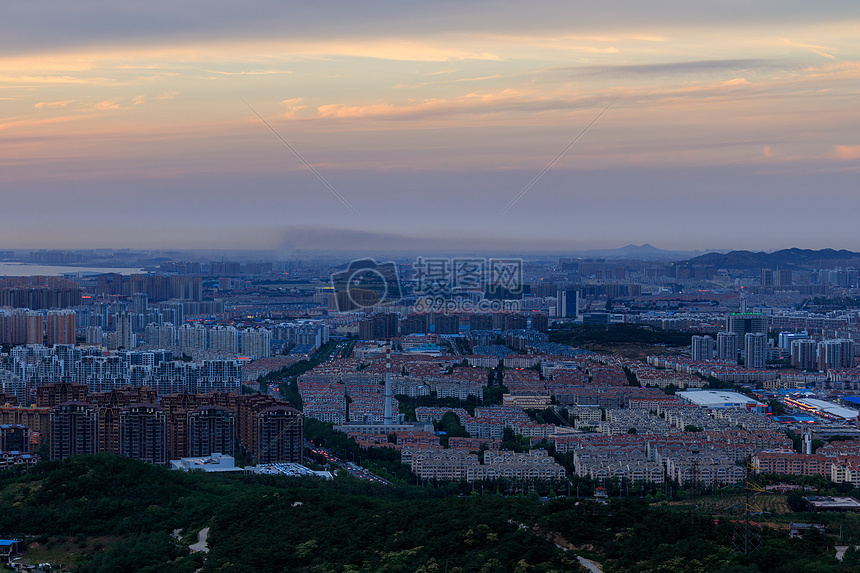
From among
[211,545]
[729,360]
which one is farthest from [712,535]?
[729,360]

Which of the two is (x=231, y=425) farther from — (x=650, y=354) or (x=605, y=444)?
(x=650, y=354)

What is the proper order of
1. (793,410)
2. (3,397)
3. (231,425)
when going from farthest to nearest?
1. (793,410)
2. (3,397)
3. (231,425)

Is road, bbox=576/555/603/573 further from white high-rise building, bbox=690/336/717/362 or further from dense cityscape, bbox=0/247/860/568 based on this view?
white high-rise building, bbox=690/336/717/362

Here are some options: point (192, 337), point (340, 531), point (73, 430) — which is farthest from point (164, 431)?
point (192, 337)

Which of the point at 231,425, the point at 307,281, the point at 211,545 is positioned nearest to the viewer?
the point at 211,545

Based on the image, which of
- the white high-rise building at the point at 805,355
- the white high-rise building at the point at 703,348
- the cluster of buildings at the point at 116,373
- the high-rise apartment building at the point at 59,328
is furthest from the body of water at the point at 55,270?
the white high-rise building at the point at 805,355

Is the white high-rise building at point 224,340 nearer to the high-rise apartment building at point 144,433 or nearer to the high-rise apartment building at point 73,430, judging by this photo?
the high-rise apartment building at point 73,430

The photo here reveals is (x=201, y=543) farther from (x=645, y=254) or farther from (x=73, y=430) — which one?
(x=645, y=254)

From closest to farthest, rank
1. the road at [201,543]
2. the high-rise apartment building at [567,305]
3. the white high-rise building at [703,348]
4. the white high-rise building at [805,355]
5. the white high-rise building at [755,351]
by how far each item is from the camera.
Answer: the road at [201,543], the white high-rise building at [805,355], the white high-rise building at [755,351], the white high-rise building at [703,348], the high-rise apartment building at [567,305]
